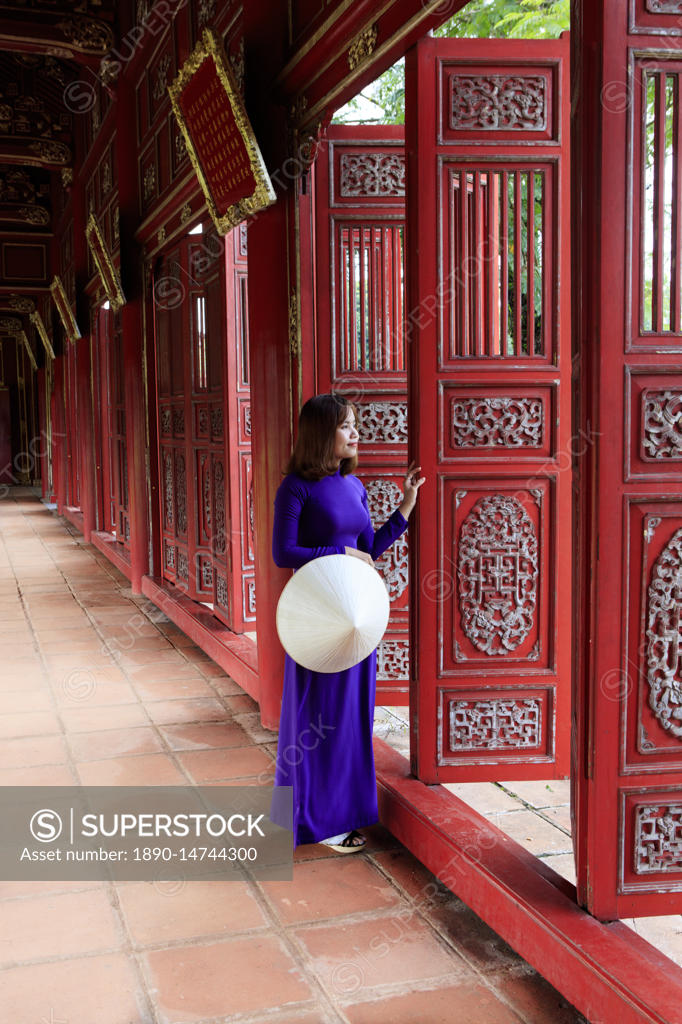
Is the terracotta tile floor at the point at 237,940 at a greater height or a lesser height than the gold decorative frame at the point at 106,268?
lesser

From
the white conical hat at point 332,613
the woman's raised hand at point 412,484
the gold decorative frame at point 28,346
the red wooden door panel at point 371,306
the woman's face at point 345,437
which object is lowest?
the white conical hat at point 332,613

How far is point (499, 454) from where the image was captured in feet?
9.65

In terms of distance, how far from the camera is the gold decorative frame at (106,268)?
21.8ft

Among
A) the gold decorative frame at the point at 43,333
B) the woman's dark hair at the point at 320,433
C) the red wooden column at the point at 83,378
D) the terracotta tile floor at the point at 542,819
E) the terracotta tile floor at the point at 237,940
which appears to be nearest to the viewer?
the terracotta tile floor at the point at 237,940

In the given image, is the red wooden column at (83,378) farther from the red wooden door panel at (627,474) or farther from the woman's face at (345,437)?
the red wooden door panel at (627,474)

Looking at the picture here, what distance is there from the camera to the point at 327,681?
8.71 feet

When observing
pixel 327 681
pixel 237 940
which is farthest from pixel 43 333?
pixel 237 940

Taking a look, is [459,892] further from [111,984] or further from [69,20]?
[69,20]

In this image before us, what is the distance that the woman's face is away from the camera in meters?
2.60

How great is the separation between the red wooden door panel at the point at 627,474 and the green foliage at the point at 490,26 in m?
1.52

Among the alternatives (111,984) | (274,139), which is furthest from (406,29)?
(111,984)

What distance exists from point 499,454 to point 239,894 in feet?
4.92

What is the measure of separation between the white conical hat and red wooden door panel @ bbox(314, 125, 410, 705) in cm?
111

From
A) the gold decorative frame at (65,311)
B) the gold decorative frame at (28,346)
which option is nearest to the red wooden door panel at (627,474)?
the gold decorative frame at (65,311)
